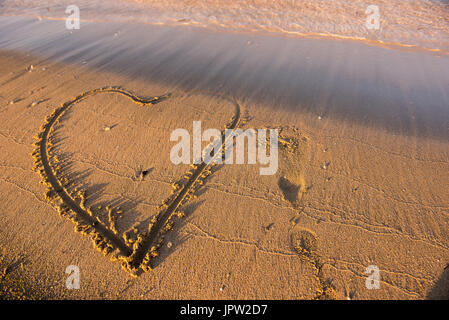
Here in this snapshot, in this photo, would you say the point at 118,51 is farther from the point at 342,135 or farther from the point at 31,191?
the point at 342,135

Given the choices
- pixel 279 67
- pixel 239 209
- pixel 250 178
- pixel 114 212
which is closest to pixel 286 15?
pixel 279 67

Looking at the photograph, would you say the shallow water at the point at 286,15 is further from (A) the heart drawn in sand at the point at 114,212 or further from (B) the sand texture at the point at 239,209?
(A) the heart drawn in sand at the point at 114,212

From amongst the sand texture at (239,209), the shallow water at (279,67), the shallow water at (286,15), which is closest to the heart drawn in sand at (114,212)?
the sand texture at (239,209)

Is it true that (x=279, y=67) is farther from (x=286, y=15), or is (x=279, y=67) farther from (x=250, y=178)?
(x=286, y=15)

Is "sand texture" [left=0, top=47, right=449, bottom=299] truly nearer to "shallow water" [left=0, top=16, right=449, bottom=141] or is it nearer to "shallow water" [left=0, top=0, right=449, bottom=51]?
"shallow water" [left=0, top=16, right=449, bottom=141]

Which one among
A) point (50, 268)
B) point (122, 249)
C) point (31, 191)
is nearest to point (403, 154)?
point (122, 249)

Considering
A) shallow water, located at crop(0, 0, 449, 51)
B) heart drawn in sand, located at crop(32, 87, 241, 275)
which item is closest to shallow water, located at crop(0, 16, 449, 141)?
shallow water, located at crop(0, 0, 449, 51)
